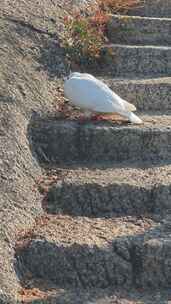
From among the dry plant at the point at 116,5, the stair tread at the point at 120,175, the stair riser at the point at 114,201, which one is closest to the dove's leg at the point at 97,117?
the stair tread at the point at 120,175

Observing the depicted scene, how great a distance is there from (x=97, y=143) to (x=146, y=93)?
79 cm

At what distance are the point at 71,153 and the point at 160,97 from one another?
0.96 m

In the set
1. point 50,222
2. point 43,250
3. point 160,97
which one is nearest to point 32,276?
point 43,250

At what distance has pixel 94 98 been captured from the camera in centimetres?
448

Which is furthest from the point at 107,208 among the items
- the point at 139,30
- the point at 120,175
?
the point at 139,30

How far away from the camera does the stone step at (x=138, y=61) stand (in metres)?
5.50

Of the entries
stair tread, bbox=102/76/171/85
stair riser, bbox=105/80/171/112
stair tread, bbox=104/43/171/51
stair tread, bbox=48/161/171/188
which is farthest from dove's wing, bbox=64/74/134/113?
stair tread, bbox=104/43/171/51

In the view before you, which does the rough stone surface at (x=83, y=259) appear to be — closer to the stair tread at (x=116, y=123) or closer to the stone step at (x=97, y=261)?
the stone step at (x=97, y=261)

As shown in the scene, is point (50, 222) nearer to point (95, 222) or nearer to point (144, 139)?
point (95, 222)

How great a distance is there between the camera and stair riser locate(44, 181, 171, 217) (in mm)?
3990

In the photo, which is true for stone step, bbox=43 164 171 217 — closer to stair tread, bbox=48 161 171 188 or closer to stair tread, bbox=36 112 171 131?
stair tread, bbox=48 161 171 188

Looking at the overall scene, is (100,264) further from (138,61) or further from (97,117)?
(138,61)

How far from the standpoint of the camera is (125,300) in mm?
3367

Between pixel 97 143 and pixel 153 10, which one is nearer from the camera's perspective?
pixel 97 143
